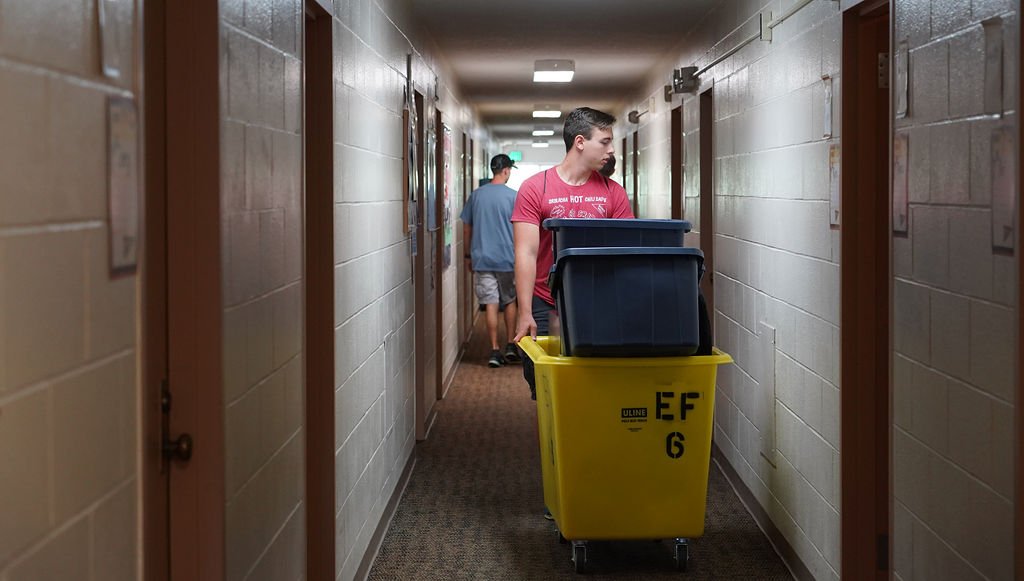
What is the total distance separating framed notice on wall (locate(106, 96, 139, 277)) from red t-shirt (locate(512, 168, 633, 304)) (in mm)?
3026

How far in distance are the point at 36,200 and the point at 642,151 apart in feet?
30.3

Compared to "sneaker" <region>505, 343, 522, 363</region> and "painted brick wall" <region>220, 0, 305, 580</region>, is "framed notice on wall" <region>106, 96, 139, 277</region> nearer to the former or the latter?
"painted brick wall" <region>220, 0, 305, 580</region>

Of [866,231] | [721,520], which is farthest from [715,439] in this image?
[866,231]

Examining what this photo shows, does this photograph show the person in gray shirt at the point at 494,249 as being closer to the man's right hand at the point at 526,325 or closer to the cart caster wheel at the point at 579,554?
the man's right hand at the point at 526,325

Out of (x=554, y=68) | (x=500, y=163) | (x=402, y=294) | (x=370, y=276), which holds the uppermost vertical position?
(x=554, y=68)

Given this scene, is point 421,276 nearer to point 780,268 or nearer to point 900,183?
point 780,268

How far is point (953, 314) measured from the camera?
2428 millimetres

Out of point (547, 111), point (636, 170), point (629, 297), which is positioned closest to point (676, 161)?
point (636, 170)

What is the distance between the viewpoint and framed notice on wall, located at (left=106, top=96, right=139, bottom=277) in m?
1.58

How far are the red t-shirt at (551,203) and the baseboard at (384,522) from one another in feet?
3.65

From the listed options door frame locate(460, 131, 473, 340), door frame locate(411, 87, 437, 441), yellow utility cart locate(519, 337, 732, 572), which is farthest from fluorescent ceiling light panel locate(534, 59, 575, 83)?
yellow utility cart locate(519, 337, 732, 572)

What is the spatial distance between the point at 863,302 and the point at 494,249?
6.11 metres

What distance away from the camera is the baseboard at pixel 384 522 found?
4061mm

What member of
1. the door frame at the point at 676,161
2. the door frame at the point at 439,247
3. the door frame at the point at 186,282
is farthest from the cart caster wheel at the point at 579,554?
the door frame at the point at 676,161
